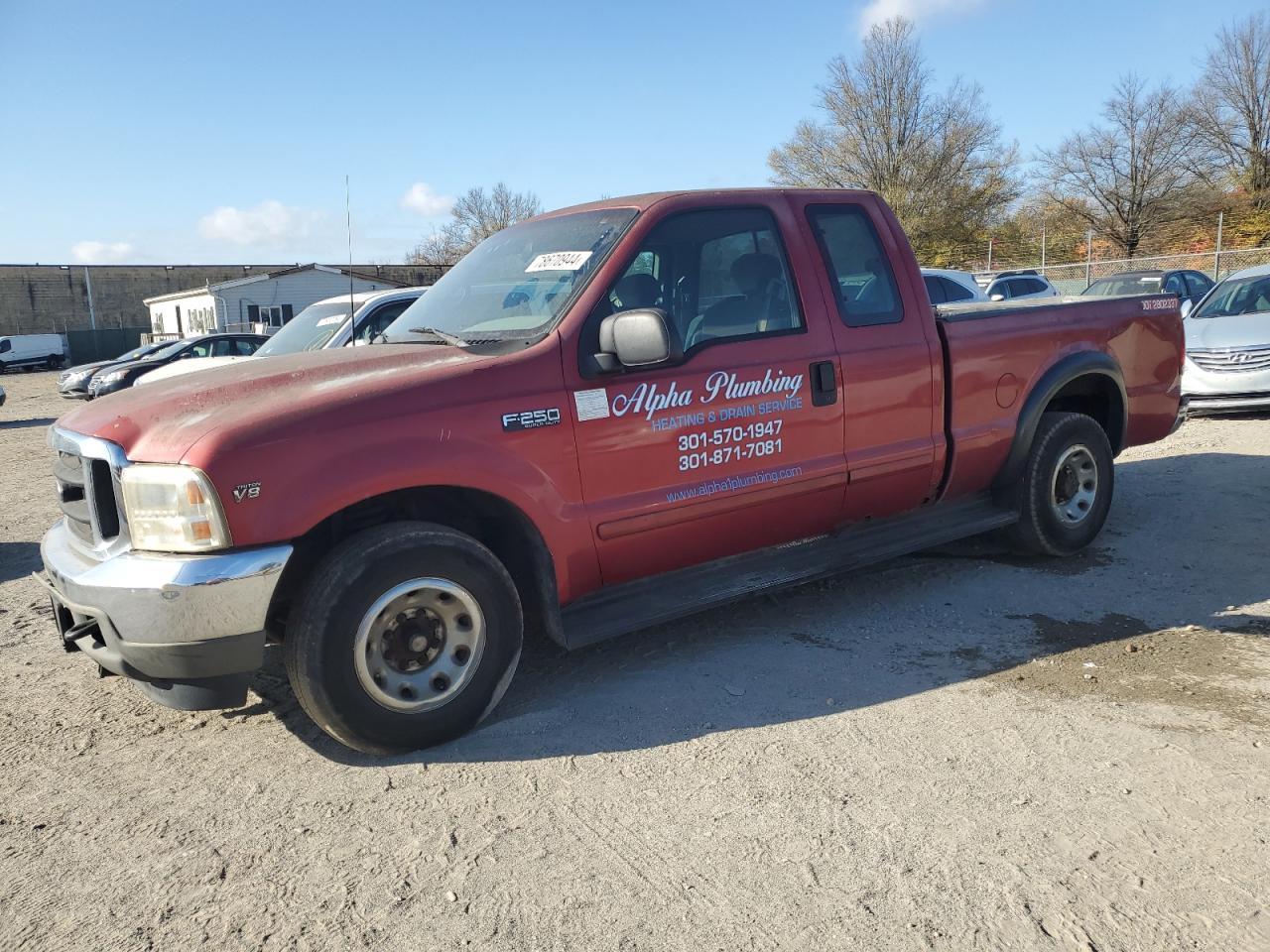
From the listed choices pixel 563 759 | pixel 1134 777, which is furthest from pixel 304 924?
pixel 1134 777

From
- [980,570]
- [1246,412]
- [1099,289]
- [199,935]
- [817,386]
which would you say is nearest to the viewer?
[199,935]

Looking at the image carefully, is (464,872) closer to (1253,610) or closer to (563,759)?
(563,759)

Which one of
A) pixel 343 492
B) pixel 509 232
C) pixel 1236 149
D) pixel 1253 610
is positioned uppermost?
pixel 1236 149

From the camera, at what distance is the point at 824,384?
14.6 ft

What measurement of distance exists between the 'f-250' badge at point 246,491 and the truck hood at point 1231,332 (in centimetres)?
989

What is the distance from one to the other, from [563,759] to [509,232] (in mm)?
2694

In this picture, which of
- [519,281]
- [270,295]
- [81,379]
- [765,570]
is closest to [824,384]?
[765,570]

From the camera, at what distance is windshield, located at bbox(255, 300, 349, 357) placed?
9617 millimetres

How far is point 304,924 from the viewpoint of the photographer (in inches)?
102

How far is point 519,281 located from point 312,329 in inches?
250

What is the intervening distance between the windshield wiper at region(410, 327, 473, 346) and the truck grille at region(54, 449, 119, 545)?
4.52 feet

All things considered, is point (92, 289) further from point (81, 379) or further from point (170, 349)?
point (170, 349)

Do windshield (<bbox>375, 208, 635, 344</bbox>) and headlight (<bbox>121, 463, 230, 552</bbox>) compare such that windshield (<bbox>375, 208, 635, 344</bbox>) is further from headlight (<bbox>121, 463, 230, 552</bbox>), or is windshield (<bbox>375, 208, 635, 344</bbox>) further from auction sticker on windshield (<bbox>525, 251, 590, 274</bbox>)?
headlight (<bbox>121, 463, 230, 552</bbox>)

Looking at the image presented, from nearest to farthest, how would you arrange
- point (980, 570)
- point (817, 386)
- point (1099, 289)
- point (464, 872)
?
point (464, 872) → point (817, 386) → point (980, 570) → point (1099, 289)
